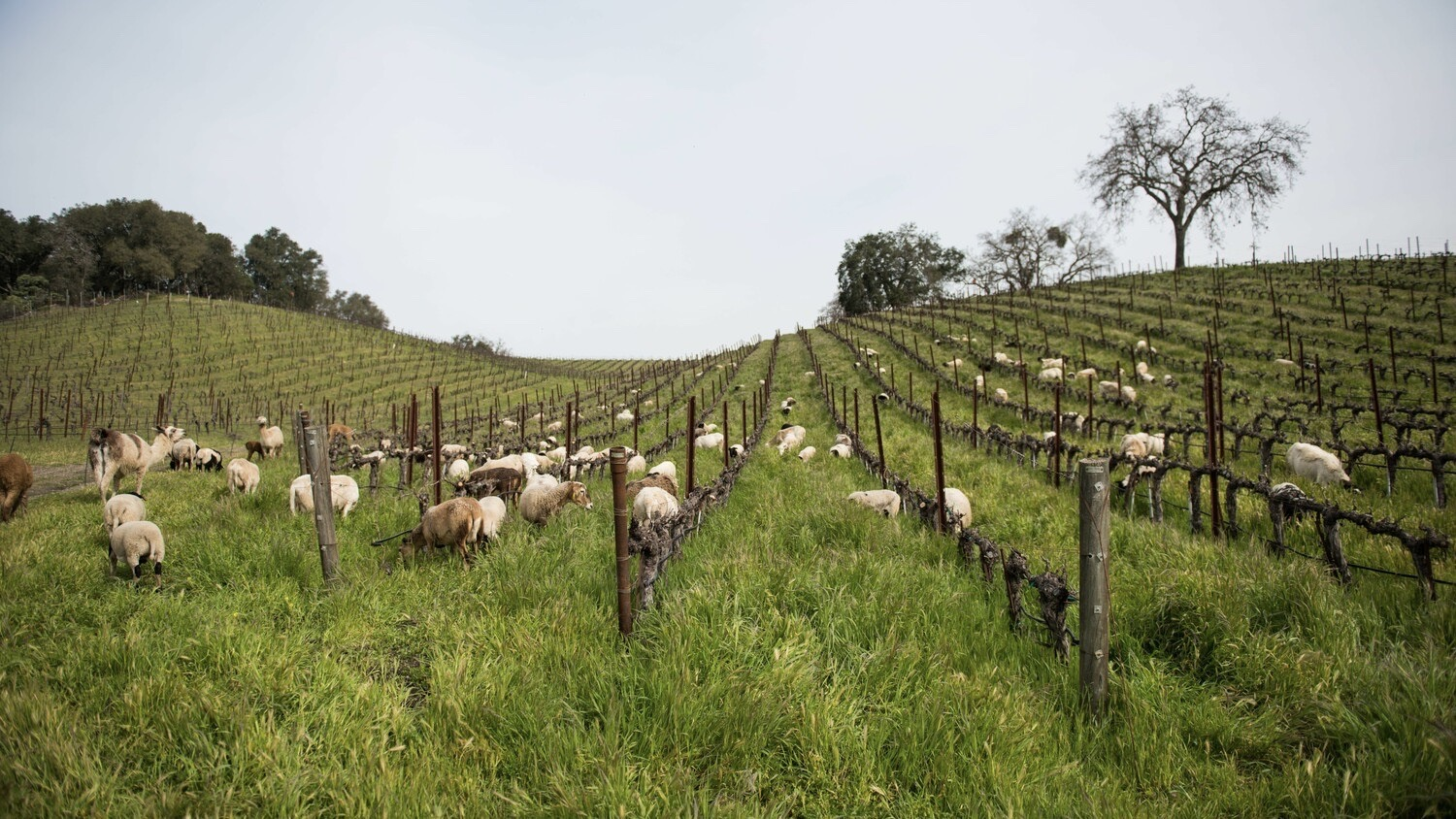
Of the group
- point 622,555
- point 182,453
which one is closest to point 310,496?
point 622,555

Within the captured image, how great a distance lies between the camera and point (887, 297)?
76125mm

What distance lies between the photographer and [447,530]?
634 cm

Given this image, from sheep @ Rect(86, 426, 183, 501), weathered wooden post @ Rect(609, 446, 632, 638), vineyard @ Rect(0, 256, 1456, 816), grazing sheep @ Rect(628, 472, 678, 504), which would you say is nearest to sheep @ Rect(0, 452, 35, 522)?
sheep @ Rect(86, 426, 183, 501)

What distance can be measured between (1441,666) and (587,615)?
5.20 meters

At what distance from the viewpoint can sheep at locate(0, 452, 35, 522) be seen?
9164mm

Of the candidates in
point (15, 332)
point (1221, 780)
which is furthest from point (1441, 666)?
point (15, 332)

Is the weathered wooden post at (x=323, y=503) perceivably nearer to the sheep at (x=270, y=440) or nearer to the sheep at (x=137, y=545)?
the sheep at (x=137, y=545)

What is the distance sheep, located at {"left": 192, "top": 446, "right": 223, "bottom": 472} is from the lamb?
983 inches

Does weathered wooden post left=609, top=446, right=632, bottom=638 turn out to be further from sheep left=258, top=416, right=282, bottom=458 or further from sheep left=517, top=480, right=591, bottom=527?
sheep left=258, top=416, right=282, bottom=458

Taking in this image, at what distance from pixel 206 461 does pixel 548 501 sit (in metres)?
14.4

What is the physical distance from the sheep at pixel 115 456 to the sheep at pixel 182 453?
4.79 m

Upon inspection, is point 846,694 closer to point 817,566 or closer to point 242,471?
point 817,566

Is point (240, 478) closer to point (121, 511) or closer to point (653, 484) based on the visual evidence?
point (121, 511)

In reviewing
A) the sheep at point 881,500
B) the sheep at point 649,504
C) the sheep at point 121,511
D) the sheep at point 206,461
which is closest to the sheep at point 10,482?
the sheep at point 121,511
